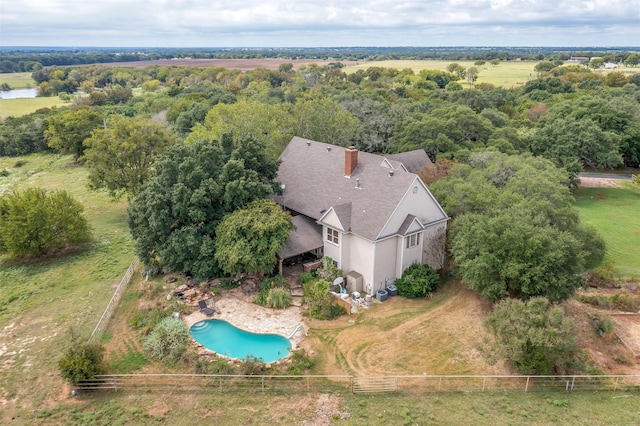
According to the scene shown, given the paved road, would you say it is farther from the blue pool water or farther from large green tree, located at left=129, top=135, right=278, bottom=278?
the blue pool water

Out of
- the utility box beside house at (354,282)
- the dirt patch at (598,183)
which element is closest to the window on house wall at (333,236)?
the utility box beside house at (354,282)

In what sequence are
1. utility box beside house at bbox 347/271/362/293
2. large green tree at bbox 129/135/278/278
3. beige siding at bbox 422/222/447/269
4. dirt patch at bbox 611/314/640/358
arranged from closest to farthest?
dirt patch at bbox 611/314/640/358, utility box beside house at bbox 347/271/362/293, large green tree at bbox 129/135/278/278, beige siding at bbox 422/222/447/269

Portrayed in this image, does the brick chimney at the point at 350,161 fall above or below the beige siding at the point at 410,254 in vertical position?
above

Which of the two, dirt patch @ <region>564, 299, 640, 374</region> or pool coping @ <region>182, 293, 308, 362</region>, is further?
pool coping @ <region>182, 293, 308, 362</region>

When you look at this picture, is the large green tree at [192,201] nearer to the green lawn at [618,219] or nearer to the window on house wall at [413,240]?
the window on house wall at [413,240]

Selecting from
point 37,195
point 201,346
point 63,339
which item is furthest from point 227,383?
point 37,195

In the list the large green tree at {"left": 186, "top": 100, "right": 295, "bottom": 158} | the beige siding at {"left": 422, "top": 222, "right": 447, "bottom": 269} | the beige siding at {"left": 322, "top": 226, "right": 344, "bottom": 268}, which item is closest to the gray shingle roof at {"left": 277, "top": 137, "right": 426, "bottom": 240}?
the beige siding at {"left": 322, "top": 226, "right": 344, "bottom": 268}
